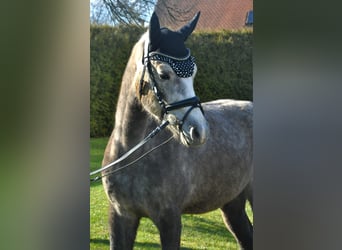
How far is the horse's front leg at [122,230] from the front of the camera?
405 cm

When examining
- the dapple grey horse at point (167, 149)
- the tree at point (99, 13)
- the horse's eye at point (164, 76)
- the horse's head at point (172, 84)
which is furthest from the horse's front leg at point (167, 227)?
the tree at point (99, 13)

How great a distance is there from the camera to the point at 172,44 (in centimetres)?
398

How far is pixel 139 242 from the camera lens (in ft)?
13.3

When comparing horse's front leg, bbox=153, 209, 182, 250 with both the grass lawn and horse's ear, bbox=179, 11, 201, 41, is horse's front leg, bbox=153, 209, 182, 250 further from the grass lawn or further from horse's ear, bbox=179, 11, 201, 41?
horse's ear, bbox=179, 11, 201, 41

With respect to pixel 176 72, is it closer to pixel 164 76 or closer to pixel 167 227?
pixel 164 76

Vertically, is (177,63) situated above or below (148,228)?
above

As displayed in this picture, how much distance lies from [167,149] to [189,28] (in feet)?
3.01

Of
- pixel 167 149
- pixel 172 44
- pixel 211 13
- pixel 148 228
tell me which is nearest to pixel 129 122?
pixel 167 149

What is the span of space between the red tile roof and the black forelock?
0.17ft
